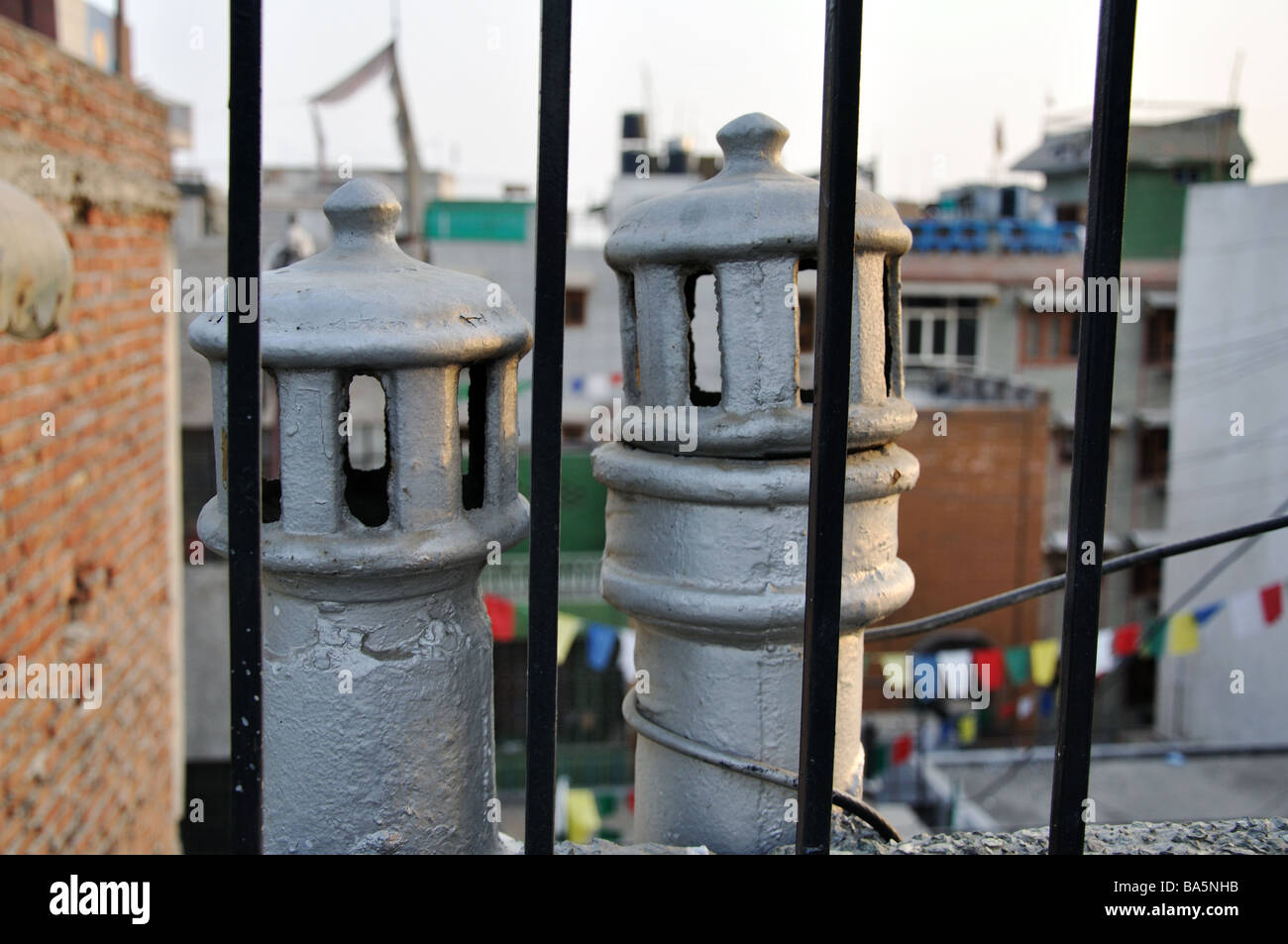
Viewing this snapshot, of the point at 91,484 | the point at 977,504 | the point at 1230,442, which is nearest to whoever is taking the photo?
the point at 91,484

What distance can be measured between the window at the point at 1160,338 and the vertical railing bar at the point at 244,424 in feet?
77.7

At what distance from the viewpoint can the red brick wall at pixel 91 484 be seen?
3996 millimetres

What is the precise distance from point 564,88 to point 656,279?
0.55 metres

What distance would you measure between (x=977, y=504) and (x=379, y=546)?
18.8 meters

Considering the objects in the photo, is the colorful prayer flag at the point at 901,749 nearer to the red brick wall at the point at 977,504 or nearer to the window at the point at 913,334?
the red brick wall at the point at 977,504

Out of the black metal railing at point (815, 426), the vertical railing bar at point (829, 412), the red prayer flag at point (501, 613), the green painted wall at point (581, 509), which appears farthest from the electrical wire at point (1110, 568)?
the green painted wall at point (581, 509)

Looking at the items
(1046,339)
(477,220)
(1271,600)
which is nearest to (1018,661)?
(1271,600)

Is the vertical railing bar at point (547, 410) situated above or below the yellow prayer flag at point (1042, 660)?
above

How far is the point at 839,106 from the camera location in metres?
1.35

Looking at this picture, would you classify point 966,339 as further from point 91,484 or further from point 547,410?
point 547,410

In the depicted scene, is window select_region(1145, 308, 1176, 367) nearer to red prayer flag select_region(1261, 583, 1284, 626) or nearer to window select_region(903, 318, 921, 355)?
window select_region(903, 318, 921, 355)

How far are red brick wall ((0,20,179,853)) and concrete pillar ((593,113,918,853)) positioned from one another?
2884mm

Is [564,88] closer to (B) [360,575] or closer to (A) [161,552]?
(B) [360,575]

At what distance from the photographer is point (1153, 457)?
22.7 meters
